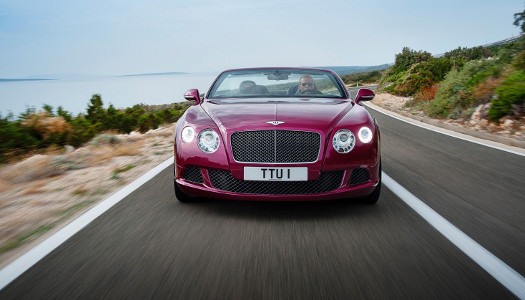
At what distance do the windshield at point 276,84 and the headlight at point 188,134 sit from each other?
4.68ft

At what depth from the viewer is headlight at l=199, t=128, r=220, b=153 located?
4.15 meters

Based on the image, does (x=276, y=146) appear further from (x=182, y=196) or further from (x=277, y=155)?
(x=182, y=196)

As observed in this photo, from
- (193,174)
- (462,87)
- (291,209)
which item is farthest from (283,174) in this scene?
(462,87)

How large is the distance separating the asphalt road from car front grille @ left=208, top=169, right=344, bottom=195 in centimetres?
24

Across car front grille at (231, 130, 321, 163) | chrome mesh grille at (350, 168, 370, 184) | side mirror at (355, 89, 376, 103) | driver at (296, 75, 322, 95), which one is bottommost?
chrome mesh grille at (350, 168, 370, 184)

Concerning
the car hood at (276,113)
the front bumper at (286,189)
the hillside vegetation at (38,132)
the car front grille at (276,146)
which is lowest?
the hillside vegetation at (38,132)

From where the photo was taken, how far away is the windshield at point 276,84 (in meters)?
5.76

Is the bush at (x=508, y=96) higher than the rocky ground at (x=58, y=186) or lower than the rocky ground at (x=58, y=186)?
higher

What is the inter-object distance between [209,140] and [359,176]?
1402 mm

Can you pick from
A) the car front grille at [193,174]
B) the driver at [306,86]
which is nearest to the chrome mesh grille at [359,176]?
the car front grille at [193,174]

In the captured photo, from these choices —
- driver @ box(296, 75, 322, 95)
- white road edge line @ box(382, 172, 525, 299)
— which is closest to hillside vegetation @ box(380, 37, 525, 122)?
driver @ box(296, 75, 322, 95)

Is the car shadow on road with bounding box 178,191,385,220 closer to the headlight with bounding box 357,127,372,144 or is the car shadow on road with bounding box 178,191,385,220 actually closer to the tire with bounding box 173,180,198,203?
the tire with bounding box 173,180,198,203

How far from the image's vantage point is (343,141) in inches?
163

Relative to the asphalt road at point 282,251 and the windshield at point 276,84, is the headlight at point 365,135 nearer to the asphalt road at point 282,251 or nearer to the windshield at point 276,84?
the asphalt road at point 282,251
